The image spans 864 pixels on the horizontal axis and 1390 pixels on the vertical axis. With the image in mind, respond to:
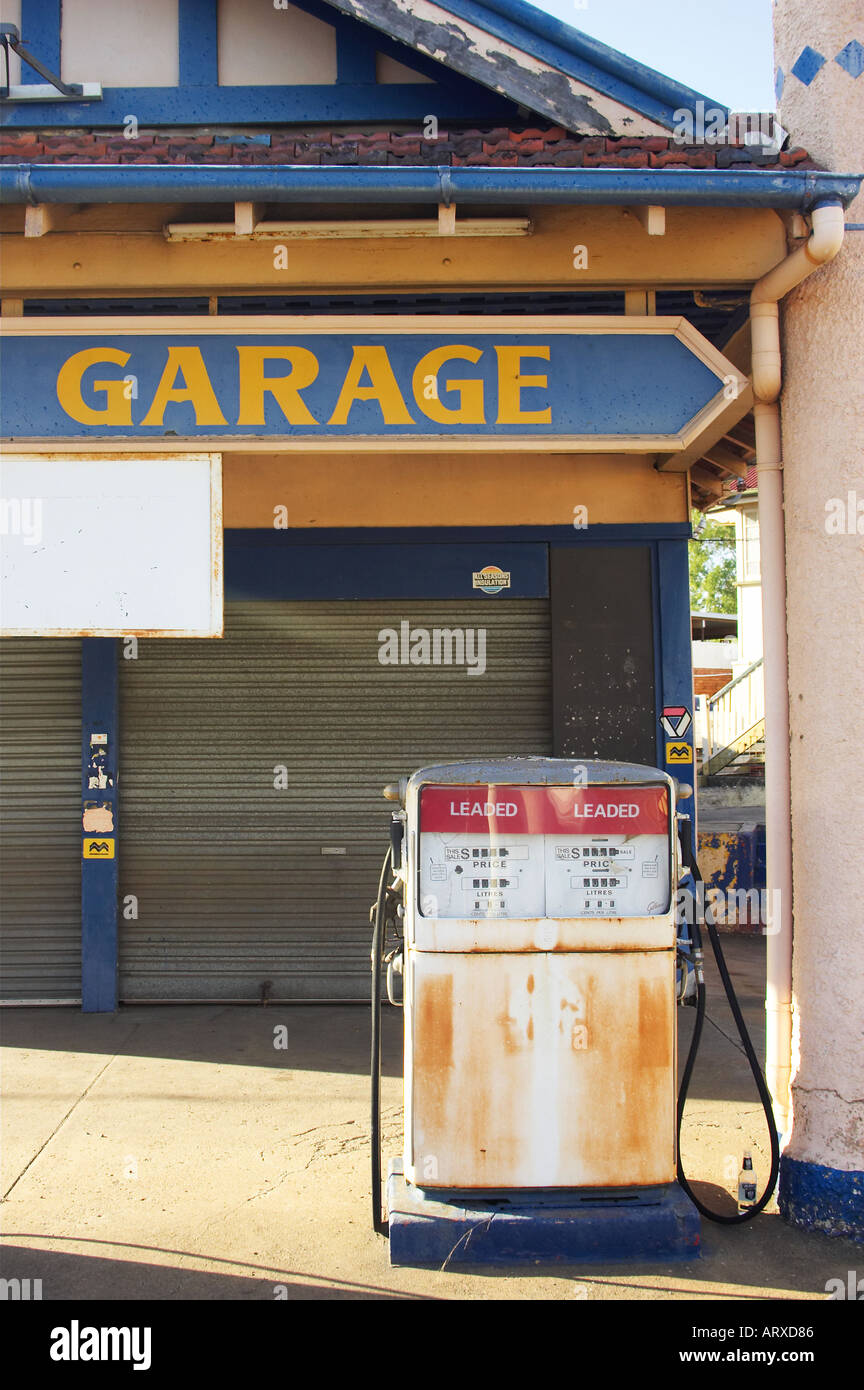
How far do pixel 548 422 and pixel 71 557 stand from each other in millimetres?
2344

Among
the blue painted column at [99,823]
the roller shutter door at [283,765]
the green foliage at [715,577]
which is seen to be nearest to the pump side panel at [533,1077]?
the roller shutter door at [283,765]

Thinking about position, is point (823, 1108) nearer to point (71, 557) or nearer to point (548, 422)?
point (548, 422)

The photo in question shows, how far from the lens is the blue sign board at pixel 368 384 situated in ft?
16.3

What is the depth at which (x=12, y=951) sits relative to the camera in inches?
304

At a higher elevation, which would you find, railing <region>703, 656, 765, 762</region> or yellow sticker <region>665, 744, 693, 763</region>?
railing <region>703, 656, 765, 762</region>

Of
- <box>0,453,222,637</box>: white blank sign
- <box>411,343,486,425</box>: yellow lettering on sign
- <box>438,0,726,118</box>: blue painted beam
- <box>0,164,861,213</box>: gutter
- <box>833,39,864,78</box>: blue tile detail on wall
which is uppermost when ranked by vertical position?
<box>438,0,726,118</box>: blue painted beam

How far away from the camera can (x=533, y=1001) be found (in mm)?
4109

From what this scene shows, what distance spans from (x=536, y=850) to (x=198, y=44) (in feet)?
20.3

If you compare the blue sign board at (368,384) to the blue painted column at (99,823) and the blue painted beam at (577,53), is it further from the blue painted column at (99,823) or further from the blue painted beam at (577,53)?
the blue painted column at (99,823)

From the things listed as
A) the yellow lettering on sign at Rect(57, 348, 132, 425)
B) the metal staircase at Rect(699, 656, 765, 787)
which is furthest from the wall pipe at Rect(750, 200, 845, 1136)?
the metal staircase at Rect(699, 656, 765, 787)

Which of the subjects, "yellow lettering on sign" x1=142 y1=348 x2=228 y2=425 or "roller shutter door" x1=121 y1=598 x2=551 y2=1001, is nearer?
"yellow lettering on sign" x1=142 y1=348 x2=228 y2=425

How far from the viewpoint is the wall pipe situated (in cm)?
463

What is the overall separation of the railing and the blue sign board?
17697 millimetres

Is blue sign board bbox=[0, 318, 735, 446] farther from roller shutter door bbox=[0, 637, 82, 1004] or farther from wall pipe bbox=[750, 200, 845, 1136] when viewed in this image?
roller shutter door bbox=[0, 637, 82, 1004]
